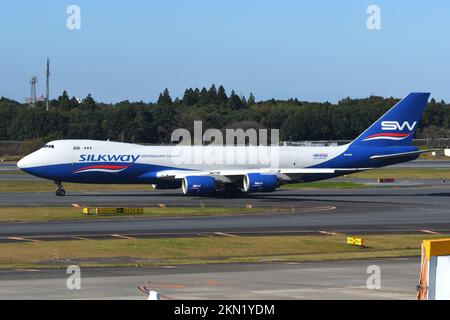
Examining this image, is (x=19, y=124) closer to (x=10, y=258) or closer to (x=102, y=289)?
(x=10, y=258)

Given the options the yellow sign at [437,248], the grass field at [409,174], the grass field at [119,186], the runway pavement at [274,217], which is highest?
the yellow sign at [437,248]

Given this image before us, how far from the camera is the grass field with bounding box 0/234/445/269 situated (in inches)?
1529

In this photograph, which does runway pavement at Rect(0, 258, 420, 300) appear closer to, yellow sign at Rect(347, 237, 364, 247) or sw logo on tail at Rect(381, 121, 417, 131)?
yellow sign at Rect(347, 237, 364, 247)

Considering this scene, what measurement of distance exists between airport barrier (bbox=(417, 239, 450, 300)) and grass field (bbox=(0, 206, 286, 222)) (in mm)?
39132

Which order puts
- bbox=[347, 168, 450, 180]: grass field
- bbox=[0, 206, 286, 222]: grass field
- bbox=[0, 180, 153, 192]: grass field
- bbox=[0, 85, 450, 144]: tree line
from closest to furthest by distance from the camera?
bbox=[0, 206, 286, 222]: grass field → bbox=[0, 180, 153, 192]: grass field → bbox=[347, 168, 450, 180]: grass field → bbox=[0, 85, 450, 144]: tree line

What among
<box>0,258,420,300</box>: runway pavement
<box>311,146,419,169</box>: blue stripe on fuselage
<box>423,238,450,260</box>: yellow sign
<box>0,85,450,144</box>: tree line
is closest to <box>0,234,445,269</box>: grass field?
<box>0,258,420,300</box>: runway pavement

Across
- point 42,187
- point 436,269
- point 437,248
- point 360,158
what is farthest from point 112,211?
point 437,248

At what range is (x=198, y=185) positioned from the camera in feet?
237

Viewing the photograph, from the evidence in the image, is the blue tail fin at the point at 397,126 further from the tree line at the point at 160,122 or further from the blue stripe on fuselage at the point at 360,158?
the tree line at the point at 160,122

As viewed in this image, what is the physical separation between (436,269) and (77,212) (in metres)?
42.6

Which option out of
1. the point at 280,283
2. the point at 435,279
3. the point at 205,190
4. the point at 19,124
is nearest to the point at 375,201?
the point at 205,190

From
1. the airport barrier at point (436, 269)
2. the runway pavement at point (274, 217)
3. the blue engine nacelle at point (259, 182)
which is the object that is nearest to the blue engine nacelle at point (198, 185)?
the runway pavement at point (274, 217)

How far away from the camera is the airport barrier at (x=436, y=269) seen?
19203mm

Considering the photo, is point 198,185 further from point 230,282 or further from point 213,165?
point 230,282
